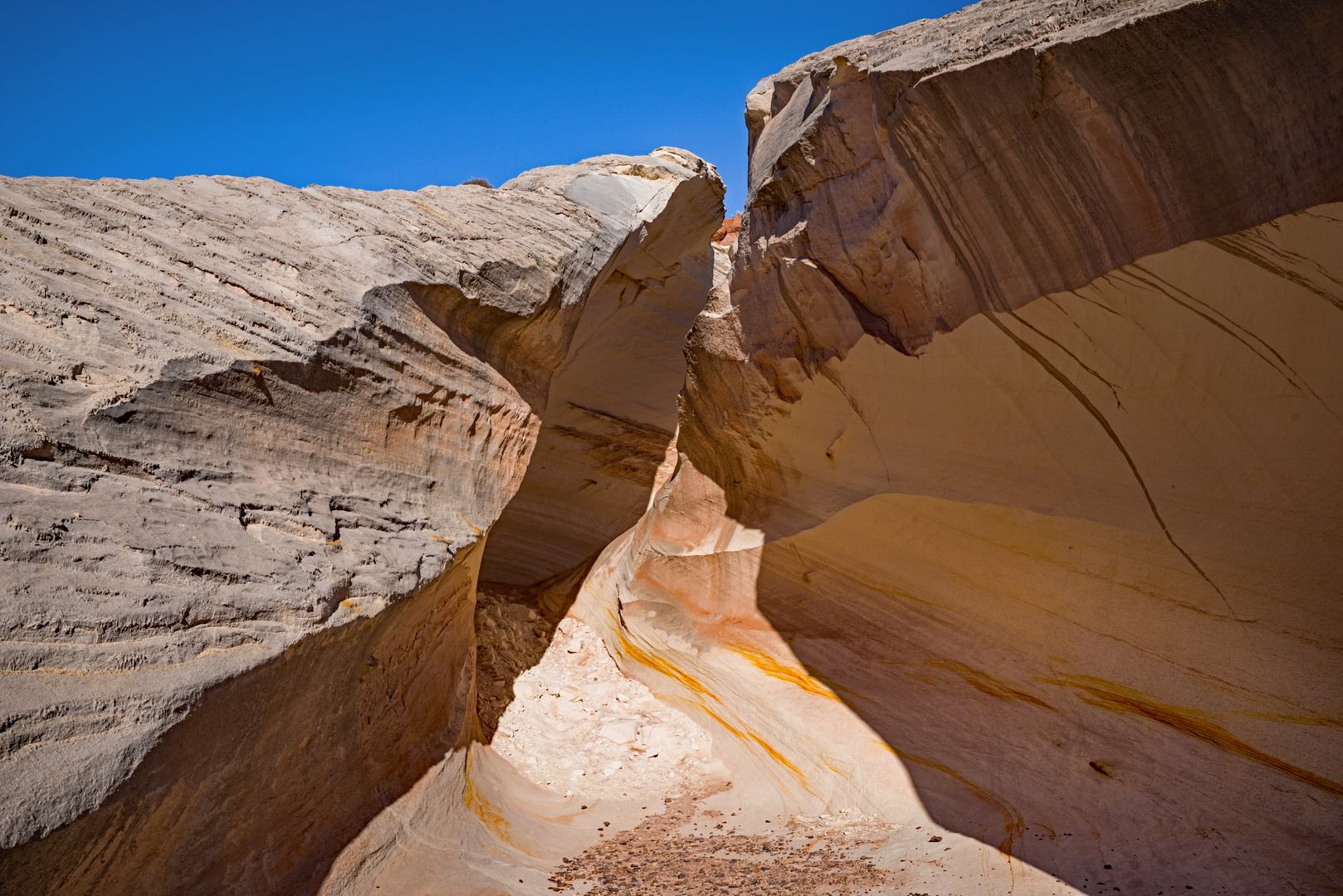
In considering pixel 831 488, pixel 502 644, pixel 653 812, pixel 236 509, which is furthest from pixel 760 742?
pixel 236 509

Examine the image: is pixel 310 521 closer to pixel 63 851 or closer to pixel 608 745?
pixel 63 851

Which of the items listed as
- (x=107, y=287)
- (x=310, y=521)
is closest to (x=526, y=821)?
(x=310, y=521)

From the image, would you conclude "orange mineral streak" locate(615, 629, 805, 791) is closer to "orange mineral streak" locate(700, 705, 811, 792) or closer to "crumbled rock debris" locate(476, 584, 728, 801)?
"orange mineral streak" locate(700, 705, 811, 792)

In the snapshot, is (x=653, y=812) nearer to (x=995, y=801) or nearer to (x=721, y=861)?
(x=721, y=861)

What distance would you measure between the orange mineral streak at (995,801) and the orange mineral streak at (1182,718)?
70cm

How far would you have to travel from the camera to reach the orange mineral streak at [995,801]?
3.71m

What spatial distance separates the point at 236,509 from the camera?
329cm

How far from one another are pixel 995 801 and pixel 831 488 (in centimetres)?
202

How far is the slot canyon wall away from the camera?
110 inches

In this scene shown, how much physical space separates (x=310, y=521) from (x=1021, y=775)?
3.81 meters

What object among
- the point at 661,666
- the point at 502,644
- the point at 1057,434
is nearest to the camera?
the point at 1057,434

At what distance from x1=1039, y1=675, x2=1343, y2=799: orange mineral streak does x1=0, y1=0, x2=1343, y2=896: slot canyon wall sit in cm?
2

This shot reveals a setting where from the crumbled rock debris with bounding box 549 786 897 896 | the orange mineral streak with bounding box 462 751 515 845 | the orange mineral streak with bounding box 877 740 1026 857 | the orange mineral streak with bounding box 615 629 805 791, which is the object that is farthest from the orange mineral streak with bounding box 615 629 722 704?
the orange mineral streak with bounding box 462 751 515 845

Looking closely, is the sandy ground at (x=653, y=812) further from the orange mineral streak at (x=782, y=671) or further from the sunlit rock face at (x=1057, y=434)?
the orange mineral streak at (x=782, y=671)
